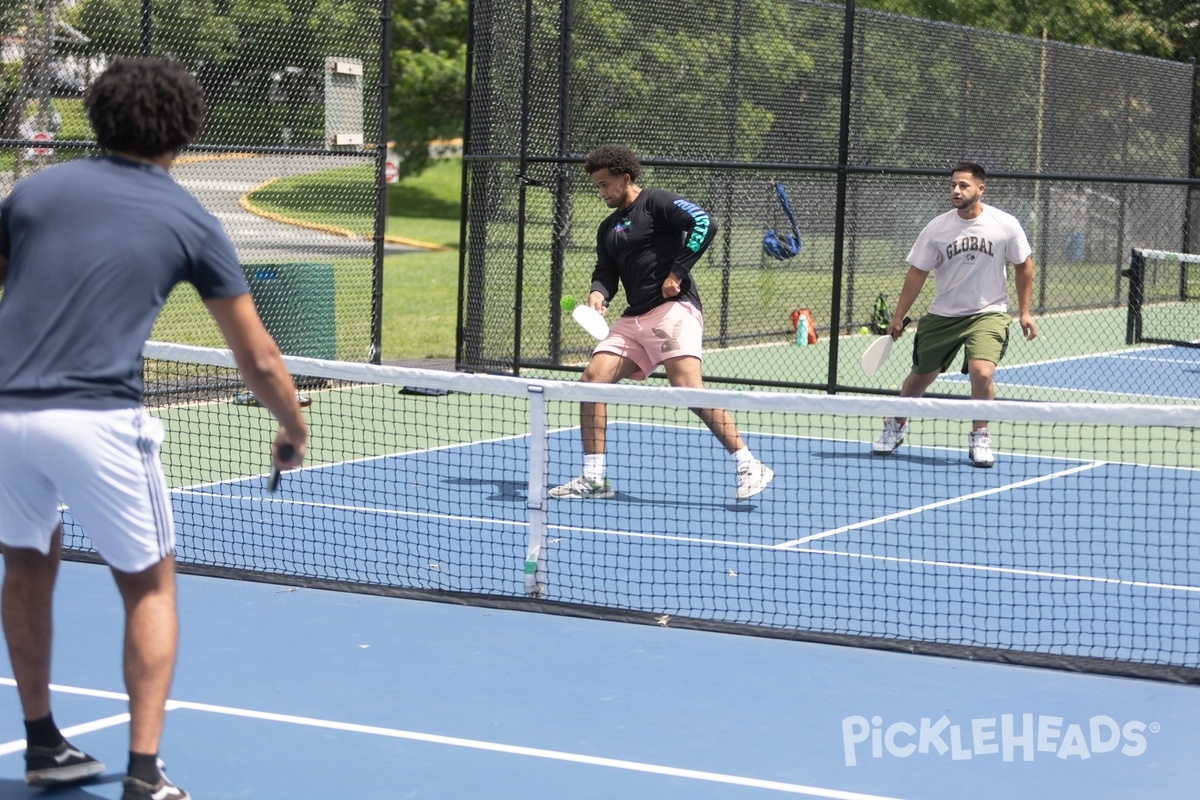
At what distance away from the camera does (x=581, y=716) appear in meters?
5.36

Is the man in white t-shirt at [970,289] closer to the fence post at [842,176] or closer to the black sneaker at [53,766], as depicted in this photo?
the fence post at [842,176]

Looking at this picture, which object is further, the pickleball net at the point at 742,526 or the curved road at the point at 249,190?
the curved road at the point at 249,190

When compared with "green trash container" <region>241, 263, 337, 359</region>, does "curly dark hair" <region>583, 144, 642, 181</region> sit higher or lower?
higher

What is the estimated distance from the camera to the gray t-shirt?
4043 millimetres

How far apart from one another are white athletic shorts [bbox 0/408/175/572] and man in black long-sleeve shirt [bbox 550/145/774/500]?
4.78 m

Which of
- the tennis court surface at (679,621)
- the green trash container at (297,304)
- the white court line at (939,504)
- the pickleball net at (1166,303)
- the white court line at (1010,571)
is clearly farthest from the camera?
the pickleball net at (1166,303)

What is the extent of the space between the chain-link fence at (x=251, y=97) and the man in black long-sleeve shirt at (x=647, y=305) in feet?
13.4

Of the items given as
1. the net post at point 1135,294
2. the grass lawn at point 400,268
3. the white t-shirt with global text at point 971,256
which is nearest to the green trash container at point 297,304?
the grass lawn at point 400,268

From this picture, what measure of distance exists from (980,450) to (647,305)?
256cm

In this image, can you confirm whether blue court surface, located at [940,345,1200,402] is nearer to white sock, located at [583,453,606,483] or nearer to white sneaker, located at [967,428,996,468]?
white sneaker, located at [967,428,996,468]

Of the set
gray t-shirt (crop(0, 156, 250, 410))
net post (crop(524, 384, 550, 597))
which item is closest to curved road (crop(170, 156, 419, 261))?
net post (crop(524, 384, 550, 597))

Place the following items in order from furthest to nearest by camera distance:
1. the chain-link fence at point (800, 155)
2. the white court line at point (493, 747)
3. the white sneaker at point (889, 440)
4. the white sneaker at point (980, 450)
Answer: the chain-link fence at point (800, 155) → the white sneaker at point (889, 440) → the white sneaker at point (980, 450) → the white court line at point (493, 747)

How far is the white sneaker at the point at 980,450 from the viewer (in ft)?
34.0

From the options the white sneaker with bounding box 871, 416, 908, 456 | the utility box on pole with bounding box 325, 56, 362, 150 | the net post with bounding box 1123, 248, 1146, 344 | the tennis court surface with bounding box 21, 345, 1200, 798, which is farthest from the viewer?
the net post with bounding box 1123, 248, 1146, 344
